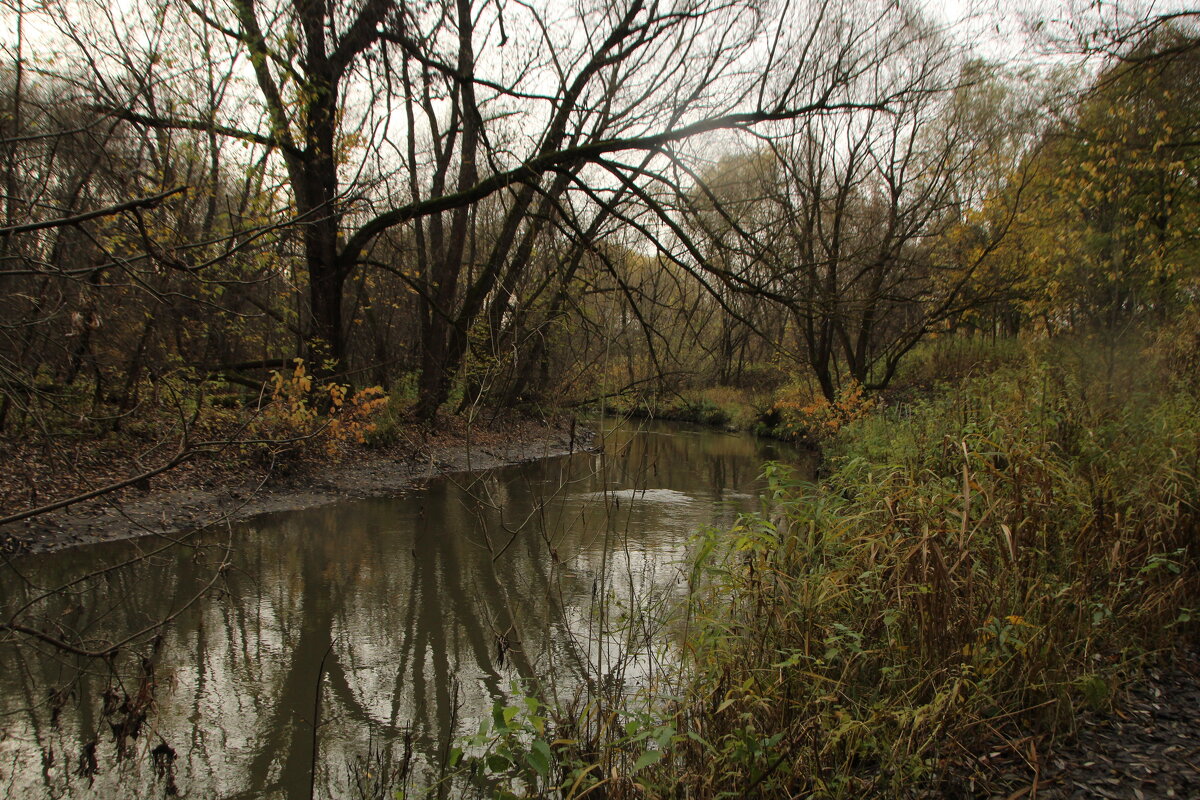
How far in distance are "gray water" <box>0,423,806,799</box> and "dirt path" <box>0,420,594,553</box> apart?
0.91 feet

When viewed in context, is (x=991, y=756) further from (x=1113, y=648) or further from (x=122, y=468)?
(x=122, y=468)

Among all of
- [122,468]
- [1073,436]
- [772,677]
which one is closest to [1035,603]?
[772,677]

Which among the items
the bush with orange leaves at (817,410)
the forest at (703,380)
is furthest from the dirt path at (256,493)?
the bush with orange leaves at (817,410)

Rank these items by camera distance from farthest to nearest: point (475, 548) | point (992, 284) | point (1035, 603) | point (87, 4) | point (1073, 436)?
point (992, 284)
point (475, 548)
point (87, 4)
point (1073, 436)
point (1035, 603)

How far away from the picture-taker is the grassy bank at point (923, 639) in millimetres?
2846

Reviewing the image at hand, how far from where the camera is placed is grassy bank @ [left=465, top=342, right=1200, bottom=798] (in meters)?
2.85

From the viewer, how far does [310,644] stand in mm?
5172

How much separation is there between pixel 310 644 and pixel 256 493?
1.44m

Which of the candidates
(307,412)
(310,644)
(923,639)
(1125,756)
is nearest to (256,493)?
(310,644)

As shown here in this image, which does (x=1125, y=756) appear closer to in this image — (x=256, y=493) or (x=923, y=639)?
(x=923, y=639)

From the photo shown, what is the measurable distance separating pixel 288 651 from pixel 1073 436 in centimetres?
574

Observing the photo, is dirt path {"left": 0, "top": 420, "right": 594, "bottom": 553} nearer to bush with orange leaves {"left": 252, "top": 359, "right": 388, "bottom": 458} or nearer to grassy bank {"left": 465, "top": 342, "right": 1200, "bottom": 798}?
bush with orange leaves {"left": 252, "top": 359, "right": 388, "bottom": 458}

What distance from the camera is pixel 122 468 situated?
8172 mm

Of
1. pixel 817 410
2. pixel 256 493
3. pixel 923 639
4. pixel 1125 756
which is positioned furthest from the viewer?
pixel 817 410
